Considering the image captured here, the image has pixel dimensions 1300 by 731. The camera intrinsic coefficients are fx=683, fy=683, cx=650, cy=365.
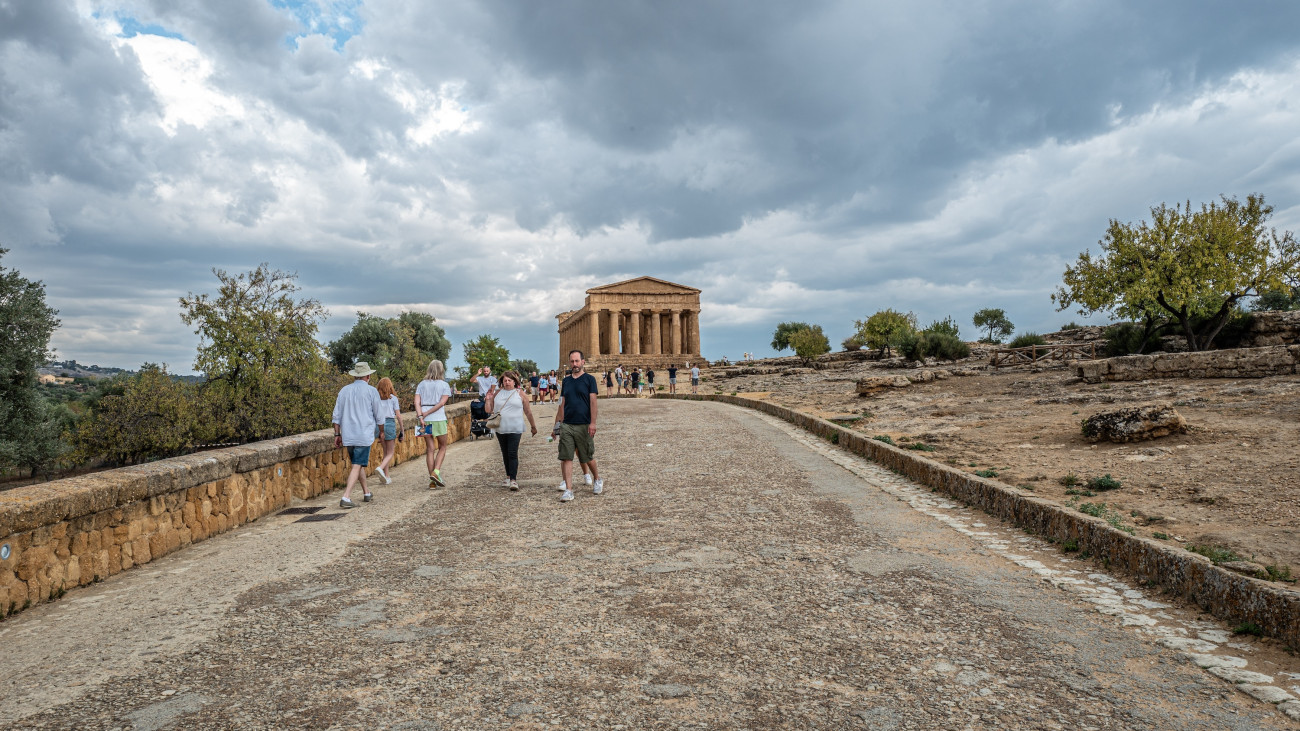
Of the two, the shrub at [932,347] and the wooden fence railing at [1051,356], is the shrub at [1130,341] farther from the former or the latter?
the shrub at [932,347]

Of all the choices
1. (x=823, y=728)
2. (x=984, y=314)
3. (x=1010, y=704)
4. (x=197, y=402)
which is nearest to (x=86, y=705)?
(x=823, y=728)

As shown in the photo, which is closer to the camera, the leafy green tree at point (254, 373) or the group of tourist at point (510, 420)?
the group of tourist at point (510, 420)

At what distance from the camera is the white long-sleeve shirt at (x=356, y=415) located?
27.0ft

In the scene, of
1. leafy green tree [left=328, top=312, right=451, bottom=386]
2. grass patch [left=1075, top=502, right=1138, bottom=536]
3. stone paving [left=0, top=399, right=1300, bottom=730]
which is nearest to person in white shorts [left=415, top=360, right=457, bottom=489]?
stone paving [left=0, top=399, right=1300, bottom=730]

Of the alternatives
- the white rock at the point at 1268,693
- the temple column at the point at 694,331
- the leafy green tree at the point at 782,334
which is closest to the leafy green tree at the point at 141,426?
the white rock at the point at 1268,693

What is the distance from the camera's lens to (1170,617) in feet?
13.4

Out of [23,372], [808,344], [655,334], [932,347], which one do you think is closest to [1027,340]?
[932,347]

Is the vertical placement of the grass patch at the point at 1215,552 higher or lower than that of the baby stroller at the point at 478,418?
lower

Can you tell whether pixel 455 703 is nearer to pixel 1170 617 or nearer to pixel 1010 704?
pixel 1010 704

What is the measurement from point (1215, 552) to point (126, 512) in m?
8.21

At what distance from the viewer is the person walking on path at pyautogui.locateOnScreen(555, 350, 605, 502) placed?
8.37 metres

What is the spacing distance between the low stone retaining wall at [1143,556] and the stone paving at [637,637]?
0.18m

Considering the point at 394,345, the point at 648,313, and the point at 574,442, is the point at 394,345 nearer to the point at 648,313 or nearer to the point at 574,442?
the point at 648,313

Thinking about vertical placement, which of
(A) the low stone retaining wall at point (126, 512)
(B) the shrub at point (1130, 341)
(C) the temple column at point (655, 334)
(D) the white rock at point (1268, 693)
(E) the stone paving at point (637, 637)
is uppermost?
(C) the temple column at point (655, 334)
